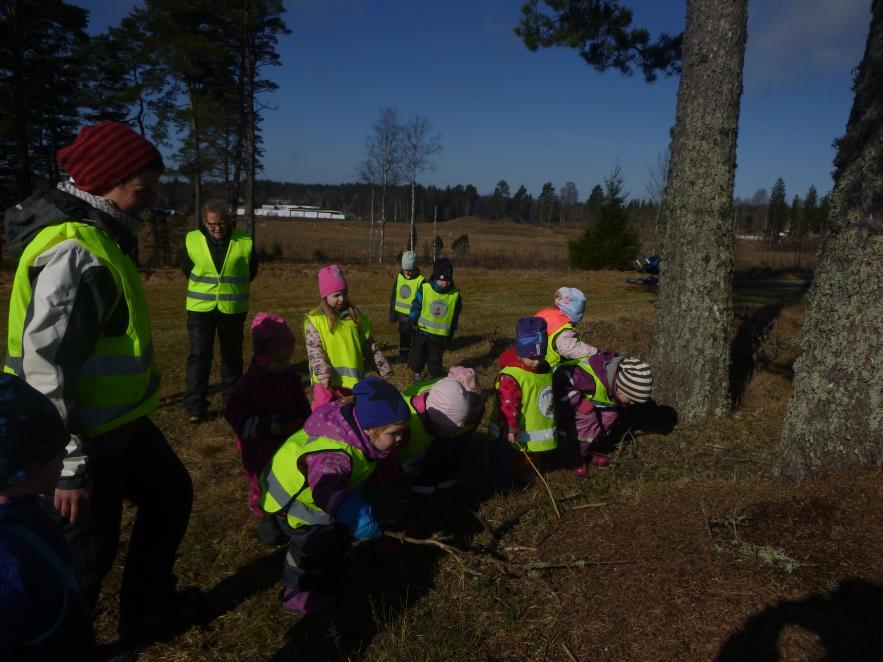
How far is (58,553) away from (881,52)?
4643 millimetres

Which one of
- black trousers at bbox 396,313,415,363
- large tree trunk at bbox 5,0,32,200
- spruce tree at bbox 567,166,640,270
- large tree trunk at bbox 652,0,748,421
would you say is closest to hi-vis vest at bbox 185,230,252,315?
black trousers at bbox 396,313,415,363

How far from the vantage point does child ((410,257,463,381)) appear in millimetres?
7145

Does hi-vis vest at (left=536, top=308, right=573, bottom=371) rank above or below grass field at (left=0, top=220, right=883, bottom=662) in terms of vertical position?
above

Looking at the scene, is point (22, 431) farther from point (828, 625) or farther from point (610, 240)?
point (610, 240)

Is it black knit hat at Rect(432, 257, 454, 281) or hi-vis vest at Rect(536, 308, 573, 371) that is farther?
black knit hat at Rect(432, 257, 454, 281)

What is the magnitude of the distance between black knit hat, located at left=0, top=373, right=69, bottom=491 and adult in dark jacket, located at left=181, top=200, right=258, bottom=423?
4.00 m

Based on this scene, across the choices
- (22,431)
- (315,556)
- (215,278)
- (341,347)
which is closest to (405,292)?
(215,278)

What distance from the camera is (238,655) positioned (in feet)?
8.72

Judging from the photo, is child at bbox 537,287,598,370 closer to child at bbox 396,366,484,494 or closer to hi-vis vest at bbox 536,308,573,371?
hi-vis vest at bbox 536,308,573,371

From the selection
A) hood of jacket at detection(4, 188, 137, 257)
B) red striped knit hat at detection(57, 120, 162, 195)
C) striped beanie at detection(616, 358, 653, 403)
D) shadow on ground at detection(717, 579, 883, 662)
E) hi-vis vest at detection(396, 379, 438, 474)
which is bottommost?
shadow on ground at detection(717, 579, 883, 662)

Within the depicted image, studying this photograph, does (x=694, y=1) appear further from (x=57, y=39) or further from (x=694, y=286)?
(x=57, y=39)

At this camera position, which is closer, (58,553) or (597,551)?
(58,553)

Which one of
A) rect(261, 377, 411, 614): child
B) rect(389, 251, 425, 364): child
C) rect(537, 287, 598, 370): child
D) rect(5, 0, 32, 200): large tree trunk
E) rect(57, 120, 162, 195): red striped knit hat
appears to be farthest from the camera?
rect(5, 0, 32, 200): large tree trunk

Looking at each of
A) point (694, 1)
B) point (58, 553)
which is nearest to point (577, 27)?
point (694, 1)
